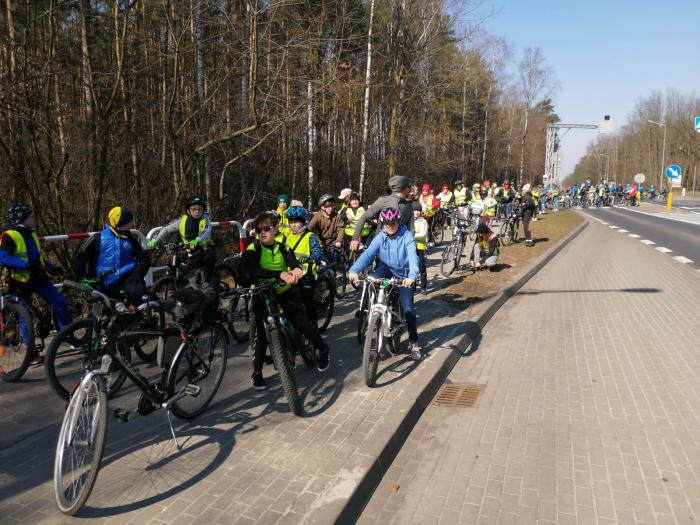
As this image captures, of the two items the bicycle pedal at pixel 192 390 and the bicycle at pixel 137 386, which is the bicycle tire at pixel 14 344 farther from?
the bicycle pedal at pixel 192 390

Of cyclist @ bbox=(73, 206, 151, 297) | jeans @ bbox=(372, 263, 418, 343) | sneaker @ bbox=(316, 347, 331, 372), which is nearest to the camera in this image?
cyclist @ bbox=(73, 206, 151, 297)

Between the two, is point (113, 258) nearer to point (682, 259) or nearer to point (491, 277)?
point (491, 277)

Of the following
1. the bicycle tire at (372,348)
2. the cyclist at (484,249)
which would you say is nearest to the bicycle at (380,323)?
the bicycle tire at (372,348)

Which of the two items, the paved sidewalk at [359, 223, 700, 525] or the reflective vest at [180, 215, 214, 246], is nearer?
the paved sidewalk at [359, 223, 700, 525]

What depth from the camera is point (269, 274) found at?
4707 millimetres

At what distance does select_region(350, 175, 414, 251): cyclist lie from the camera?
6676 millimetres

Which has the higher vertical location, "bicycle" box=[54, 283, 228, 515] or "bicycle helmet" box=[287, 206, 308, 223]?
"bicycle helmet" box=[287, 206, 308, 223]

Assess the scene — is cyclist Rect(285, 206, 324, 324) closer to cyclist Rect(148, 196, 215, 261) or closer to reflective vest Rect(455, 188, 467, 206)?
cyclist Rect(148, 196, 215, 261)

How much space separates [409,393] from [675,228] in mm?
24667

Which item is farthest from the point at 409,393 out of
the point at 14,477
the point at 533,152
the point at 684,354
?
the point at 533,152

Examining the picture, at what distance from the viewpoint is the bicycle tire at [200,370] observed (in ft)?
13.4

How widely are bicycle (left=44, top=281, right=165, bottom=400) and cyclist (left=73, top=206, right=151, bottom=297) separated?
60 cm

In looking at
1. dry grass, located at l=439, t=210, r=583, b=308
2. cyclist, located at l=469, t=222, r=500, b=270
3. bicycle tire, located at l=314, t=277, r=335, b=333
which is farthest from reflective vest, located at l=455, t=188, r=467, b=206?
bicycle tire, located at l=314, t=277, r=335, b=333

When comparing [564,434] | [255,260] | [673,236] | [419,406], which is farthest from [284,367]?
[673,236]
